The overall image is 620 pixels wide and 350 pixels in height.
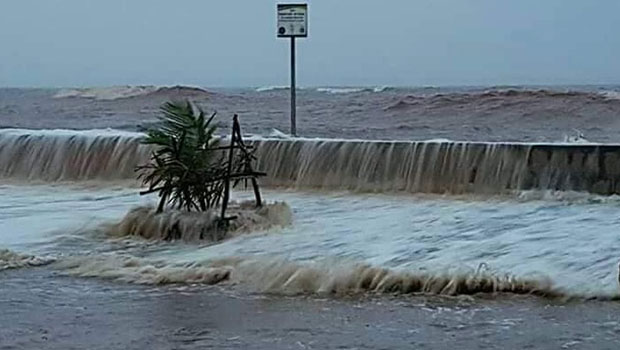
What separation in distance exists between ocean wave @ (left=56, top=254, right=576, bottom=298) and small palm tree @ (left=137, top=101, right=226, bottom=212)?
128 cm

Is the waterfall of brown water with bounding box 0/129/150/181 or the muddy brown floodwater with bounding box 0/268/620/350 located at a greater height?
the muddy brown floodwater with bounding box 0/268/620/350

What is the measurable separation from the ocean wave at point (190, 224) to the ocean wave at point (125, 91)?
2309cm

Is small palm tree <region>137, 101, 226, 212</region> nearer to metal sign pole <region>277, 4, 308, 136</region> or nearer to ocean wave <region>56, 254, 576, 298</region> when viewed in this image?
ocean wave <region>56, 254, 576, 298</region>

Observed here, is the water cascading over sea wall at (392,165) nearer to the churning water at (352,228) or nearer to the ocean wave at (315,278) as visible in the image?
the churning water at (352,228)

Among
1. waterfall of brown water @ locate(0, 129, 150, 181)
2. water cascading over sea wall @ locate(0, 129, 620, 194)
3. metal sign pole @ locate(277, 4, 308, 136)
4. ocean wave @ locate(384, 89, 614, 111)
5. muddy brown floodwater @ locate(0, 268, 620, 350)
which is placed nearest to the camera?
muddy brown floodwater @ locate(0, 268, 620, 350)

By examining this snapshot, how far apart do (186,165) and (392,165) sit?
3884 millimetres

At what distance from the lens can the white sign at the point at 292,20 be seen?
36.3 feet

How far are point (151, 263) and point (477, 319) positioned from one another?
2.22 meters

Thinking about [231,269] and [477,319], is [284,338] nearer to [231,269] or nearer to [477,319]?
[477,319]

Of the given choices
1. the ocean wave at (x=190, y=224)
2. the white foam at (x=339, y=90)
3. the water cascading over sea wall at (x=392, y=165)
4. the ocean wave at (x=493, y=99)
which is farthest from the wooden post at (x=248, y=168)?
the white foam at (x=339, y=90)

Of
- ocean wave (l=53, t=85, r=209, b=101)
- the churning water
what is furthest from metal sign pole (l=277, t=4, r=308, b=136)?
ocean wave (l=53, t=85, r=209, b=101)

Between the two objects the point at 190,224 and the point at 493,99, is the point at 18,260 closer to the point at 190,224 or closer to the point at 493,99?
the point at 190,224

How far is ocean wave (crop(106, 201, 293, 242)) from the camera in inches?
269

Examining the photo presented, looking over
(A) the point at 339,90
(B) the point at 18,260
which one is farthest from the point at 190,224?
(A) the point at 339,90
